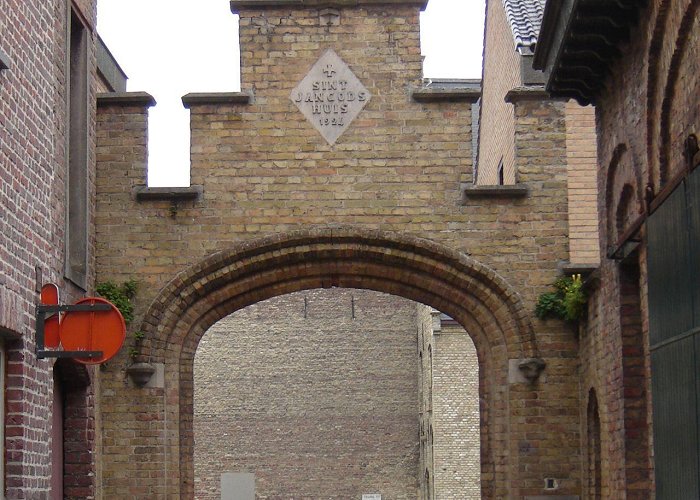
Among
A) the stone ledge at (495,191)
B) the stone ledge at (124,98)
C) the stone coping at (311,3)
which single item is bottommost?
the stone ledge at (495,191)

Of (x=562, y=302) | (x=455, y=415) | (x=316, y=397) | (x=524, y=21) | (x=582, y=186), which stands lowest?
(x=455, y=415)

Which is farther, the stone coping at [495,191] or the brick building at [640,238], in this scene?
the stone coping at [495,191]

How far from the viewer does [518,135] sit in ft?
45.7

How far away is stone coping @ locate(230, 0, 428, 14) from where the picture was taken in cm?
1392

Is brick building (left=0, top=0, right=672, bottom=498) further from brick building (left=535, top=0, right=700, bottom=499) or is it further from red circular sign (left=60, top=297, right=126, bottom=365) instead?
red circular sign (left=60, top=297, right=126, bottom=365)

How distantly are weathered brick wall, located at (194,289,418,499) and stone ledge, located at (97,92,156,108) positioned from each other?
19.7m

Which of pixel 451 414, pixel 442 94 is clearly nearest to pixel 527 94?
pixel 442 94

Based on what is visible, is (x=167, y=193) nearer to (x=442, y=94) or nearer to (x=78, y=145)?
(x=78, y=145)

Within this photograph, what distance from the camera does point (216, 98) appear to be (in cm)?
1389

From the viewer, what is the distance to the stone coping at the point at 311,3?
1392 centimetres

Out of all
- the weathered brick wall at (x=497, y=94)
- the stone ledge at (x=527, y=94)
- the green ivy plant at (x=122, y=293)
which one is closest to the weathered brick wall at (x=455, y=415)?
the weathered brick wall at (x=497, y=94)

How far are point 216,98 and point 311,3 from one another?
1294mm

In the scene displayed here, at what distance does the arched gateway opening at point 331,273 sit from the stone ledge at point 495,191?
59 cm

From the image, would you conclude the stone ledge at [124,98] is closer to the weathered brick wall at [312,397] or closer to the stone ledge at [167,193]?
the stone ledge at [167,193]
